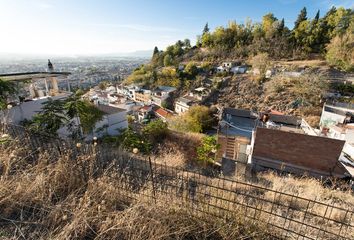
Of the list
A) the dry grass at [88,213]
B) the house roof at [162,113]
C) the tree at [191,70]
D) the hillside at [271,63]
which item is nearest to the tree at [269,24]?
the hillside at [271,63]

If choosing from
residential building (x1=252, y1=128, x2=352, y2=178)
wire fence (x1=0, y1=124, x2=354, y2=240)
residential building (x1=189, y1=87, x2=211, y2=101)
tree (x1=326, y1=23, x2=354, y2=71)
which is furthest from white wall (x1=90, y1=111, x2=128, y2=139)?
tree (x1=326, y1=23, x2=354, y2=71)

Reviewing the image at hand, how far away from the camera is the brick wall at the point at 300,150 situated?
20.9 feet

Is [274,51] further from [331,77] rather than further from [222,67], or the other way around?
[331,77]

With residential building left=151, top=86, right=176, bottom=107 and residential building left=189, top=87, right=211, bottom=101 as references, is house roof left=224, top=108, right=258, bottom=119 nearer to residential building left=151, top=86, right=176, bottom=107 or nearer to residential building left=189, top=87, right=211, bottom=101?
residential building left=189, top=87, right=211, bottom=101

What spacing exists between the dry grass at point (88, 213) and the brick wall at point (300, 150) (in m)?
6.19

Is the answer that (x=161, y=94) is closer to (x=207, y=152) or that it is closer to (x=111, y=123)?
(x=111, y=123)

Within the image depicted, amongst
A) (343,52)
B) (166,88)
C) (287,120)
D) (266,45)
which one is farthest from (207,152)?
(266,45)

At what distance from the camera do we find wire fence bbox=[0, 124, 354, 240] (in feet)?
5.31

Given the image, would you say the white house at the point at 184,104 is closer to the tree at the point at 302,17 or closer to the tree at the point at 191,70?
the tree at the point at 191,70

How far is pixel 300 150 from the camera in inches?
266

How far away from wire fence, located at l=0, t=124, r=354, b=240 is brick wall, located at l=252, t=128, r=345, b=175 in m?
4.92

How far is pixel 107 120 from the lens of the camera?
10.4 metres

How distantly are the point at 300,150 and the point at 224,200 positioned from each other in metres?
6.52

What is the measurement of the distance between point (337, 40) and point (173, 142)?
31.4 m
